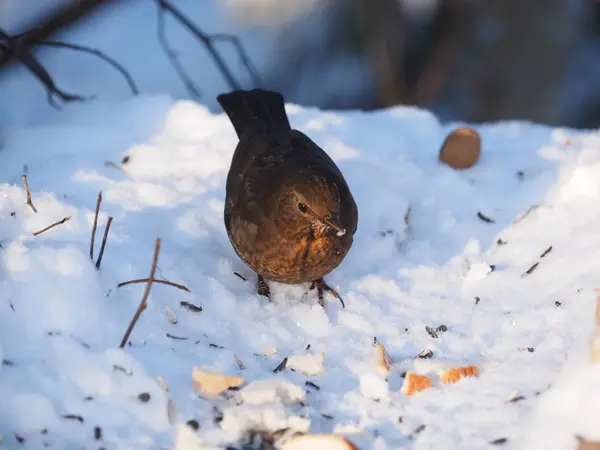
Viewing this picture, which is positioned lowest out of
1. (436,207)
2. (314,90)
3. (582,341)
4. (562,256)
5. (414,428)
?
(414,428)

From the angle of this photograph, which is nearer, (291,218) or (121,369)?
(121,369)

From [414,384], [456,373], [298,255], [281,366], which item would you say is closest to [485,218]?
[298,255]

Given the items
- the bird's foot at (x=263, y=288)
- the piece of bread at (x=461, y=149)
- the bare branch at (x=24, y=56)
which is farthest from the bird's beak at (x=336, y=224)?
the bare branch at (x=24, y=56)

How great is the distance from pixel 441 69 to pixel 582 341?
21.5 ft

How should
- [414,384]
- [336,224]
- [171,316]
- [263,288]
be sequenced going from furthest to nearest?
[263,288] → [336,224] → [171,316] → [414,384]

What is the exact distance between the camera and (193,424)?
238 cm

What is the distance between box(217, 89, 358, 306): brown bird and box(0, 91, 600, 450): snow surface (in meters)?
0.15

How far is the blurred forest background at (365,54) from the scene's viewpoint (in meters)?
7.97

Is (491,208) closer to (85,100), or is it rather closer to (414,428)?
(414,428)

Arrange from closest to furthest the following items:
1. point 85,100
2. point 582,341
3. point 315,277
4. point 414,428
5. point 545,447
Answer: point 545,447, point 414,428, point 582,341, point 315,277, point 85,100

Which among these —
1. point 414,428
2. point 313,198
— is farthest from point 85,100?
point 414,428

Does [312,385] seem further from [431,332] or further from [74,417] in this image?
[74,417]

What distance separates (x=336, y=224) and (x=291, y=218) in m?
0.22

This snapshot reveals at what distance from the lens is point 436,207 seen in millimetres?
4074
